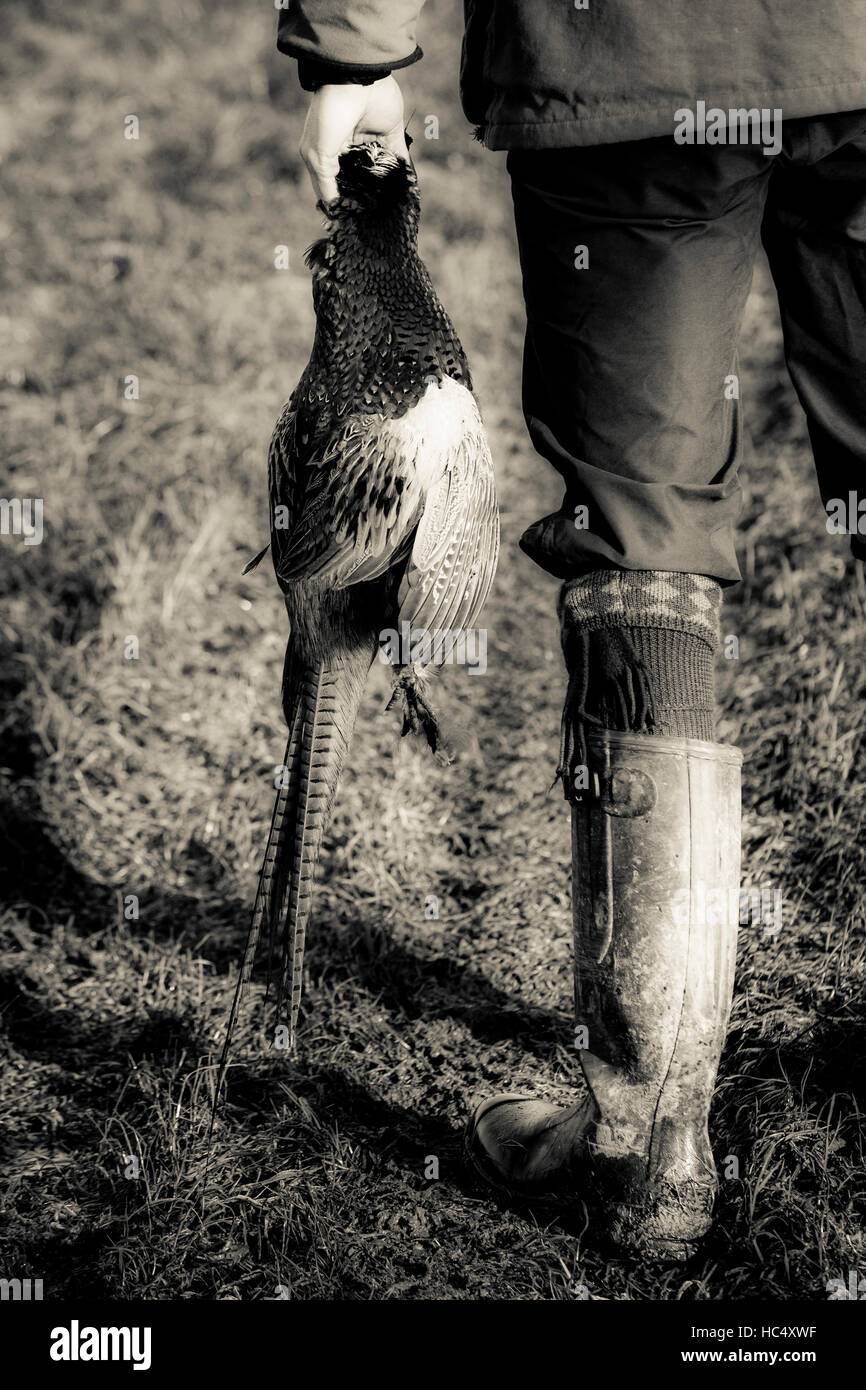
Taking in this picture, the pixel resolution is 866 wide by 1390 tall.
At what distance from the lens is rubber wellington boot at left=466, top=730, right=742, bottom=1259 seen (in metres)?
1.82

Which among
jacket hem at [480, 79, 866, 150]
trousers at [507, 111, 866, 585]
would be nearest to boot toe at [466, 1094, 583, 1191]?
trousers at [507, 111, 866, 585]

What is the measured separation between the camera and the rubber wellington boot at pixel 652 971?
5.96 feet

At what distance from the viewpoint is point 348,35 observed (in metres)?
1.72

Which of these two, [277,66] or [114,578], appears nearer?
[114,578]

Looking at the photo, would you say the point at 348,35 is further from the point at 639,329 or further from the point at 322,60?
the point at 639,329

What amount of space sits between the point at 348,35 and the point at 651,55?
0.40 meters

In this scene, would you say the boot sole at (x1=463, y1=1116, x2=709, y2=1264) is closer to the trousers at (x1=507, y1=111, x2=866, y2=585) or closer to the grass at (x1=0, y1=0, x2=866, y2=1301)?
the grass at (x1=0, y1=0, x2=866, y2=1301)

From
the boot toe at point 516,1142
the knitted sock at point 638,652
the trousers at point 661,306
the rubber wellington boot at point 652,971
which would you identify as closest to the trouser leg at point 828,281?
the trousers at point 661,306

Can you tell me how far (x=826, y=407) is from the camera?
6.30 feet

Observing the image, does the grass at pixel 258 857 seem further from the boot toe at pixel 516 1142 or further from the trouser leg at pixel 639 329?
the trouser leg at pixel 639 329

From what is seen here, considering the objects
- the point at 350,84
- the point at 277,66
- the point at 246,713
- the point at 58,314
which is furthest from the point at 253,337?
the point at 350,84

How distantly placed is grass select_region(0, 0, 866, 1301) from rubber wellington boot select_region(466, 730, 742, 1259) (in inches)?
5.0

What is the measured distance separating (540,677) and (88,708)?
49.1 inches

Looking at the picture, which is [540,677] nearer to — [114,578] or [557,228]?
[114,578]
